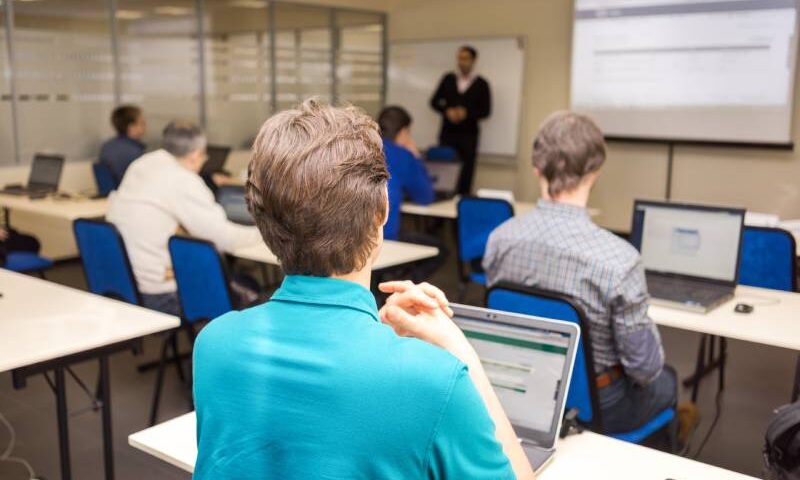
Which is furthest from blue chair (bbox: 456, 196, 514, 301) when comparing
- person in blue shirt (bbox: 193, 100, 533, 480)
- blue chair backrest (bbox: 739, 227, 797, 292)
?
person in blue shirt (bbox: 193, 100, 533, 480)

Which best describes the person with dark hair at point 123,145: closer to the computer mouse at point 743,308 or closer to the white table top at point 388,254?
the white table top at point 388,254

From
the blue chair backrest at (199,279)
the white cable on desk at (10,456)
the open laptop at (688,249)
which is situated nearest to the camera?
the open laptop at (688,249)

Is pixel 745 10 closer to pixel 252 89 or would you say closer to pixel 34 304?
pixel 252 89

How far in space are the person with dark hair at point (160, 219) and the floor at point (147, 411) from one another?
537 millimetres

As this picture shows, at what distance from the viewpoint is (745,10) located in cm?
611

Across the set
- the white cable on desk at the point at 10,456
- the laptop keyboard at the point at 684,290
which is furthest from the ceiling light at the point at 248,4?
the laptop keyboard at the point at 684,290

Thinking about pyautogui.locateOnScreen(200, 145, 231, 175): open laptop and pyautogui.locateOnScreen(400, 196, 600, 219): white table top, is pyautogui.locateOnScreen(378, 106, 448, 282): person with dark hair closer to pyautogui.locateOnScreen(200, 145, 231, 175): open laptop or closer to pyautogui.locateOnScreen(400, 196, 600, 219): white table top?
pyautogui.locateOnScreen(400, 196, 600, 219): white table top

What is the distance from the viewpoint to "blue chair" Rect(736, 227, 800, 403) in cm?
318

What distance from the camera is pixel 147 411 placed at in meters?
3.55

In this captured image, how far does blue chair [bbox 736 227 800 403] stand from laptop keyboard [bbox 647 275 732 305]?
368mm

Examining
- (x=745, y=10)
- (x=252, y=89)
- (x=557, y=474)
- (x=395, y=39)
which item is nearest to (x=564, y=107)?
(x=745, y=10)

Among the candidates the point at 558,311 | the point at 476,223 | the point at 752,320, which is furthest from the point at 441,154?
the point at 558,311

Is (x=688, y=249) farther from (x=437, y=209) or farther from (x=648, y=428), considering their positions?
(x=437, y=209)

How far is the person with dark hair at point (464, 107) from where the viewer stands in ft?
25.6
